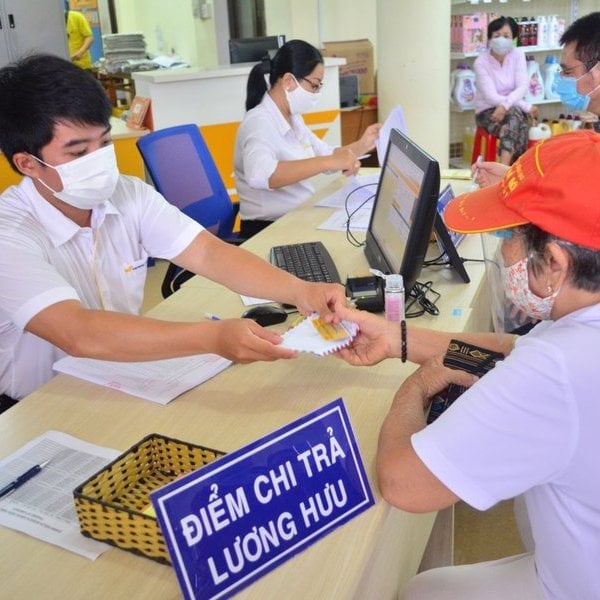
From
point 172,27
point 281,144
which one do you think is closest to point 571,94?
point 281,144

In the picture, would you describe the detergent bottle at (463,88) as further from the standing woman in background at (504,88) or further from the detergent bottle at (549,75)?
the detergent bottle at (549,75)

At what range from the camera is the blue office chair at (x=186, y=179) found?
2.64 m

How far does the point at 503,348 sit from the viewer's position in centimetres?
132

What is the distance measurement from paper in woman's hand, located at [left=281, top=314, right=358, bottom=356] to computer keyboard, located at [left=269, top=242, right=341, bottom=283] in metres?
0.47

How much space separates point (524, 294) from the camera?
0.98m

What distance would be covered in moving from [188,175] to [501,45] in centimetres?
370

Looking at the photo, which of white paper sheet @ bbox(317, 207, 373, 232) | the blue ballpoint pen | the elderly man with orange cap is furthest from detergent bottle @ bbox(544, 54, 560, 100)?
the blue ballpoint pen

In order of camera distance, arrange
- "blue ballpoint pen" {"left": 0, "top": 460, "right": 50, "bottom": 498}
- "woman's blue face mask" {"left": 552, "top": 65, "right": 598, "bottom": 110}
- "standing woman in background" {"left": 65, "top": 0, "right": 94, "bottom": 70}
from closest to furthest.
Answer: "blue ballpoint pen" {"left": 0, "top": 460, "right": 50, "bottom": 498} → "woman's blue face mask" {"left": 552, "top": 65, "right": 598, "bottom": 110} → "standing woman in background" {"left": 65, "top": 0, "right": 94, "bottom": 70}

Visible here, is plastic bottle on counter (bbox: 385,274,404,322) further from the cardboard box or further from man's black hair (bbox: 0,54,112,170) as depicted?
the cardboard box

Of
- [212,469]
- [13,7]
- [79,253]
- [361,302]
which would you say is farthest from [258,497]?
[13,7]

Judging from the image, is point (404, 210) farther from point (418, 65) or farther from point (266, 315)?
point (418, 65)

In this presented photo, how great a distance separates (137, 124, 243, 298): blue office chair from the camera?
2643mm

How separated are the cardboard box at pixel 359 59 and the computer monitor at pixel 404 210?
4.41m

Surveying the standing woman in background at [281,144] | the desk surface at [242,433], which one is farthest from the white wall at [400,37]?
the desk surface at [242,433]
